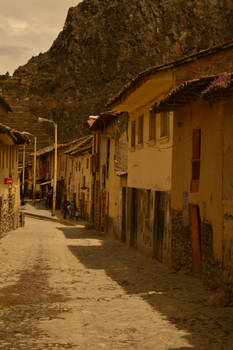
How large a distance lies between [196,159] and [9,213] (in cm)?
2055

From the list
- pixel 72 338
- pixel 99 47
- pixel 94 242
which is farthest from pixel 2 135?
pixel 99 47

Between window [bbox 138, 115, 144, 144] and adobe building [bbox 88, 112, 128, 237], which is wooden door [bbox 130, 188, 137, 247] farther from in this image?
adobe building [bbox 88, 112, 128, 237]

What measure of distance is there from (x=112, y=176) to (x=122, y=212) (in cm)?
410

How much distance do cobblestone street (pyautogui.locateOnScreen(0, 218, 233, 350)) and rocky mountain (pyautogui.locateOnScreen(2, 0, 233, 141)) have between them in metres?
87.0

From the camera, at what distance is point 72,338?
317 inches

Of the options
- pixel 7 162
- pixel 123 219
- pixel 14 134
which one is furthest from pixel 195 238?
pixel 7 162

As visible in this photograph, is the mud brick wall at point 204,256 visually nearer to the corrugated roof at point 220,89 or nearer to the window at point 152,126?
the corrugated roof at point 220,89

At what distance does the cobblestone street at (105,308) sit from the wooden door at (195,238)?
14.0 inches

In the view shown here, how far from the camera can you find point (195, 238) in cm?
1399

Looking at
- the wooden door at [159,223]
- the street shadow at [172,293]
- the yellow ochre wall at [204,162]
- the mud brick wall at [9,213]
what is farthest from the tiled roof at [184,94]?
the mud brick wall at [9,213]

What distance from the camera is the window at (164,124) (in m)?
17.1

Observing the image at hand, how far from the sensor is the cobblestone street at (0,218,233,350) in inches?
314

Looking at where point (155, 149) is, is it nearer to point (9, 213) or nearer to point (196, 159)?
point (196, 159)

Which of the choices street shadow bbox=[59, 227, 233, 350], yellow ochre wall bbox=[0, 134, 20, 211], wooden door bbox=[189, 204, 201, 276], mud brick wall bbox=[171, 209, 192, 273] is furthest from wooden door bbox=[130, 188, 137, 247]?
wooden door bbox=[189, 204, 201, 276]
